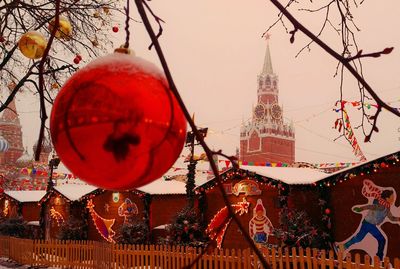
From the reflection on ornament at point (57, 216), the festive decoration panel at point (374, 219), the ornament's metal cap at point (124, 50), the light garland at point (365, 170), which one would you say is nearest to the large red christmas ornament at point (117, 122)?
the ornament's metal cap at point (124, 50)

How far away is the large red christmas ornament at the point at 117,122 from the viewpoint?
1139 millimetres

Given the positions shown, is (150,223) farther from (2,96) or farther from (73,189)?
(2,96)

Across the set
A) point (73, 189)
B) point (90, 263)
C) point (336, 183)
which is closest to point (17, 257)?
point (90, 263)

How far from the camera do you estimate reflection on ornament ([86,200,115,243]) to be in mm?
19203

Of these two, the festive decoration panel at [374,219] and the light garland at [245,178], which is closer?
the festive decoration panel at [374,219]

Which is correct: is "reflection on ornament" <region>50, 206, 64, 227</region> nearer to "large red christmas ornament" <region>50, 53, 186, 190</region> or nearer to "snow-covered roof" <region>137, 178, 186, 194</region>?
"snow-covered roof" <region>137, 178, 186, 194</region>

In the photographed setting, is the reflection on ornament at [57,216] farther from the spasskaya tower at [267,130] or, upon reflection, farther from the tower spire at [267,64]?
the tower spire at [267,64]

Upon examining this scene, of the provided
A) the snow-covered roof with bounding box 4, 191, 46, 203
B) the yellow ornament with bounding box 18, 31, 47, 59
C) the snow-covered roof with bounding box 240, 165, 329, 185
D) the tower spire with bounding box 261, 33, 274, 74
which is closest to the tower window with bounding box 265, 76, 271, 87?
the tower spire with bounding box 261, 33, 274, 74

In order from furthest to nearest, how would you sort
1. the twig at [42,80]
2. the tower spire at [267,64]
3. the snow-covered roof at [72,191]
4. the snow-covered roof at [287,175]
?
1. the tower spire at [267,64]
2. the snow-covered roof at [72,191]
3. the snow-covered roof at [287,175]
4. the twig at [42,80]

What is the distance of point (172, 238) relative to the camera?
12.9 meters

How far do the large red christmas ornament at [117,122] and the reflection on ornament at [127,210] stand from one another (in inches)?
700

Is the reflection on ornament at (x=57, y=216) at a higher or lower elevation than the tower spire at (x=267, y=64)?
lower

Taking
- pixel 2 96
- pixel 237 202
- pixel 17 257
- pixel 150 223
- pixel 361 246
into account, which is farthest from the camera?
pixel 150 223

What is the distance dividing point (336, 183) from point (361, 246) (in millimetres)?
1846
